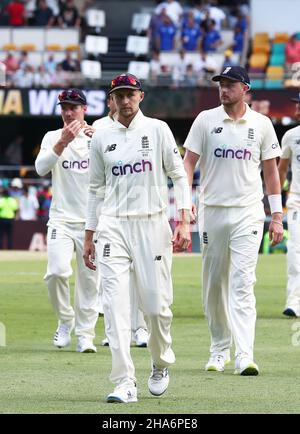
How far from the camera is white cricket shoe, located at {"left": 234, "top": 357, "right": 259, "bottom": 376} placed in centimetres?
1076

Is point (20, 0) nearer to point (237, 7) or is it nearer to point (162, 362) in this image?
point (237, 7)

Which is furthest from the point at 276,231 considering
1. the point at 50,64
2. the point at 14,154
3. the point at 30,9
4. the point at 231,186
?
the point at 30,9

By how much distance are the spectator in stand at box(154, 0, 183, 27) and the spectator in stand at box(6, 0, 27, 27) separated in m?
4.41

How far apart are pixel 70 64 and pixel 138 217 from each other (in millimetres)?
29141

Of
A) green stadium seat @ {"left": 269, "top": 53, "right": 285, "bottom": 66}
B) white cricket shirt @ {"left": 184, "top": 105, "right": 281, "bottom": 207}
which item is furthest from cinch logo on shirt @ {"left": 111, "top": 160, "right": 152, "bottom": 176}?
green stadium seat @ {"left": 269, "top": 53, "right": 285, "bottom": 66}

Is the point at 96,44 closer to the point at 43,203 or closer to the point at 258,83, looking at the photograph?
the point at 258,83

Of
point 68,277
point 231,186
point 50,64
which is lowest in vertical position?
point 68,277

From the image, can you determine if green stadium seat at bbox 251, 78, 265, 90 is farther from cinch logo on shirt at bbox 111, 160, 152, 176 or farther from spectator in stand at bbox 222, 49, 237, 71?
cinch logo on shirt at bbox 111, 160, 152, 176

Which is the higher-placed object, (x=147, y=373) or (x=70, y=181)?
(x=70, y=181)

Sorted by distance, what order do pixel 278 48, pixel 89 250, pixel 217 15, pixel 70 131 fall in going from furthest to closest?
pixel 217 15
pixel 278 48
pixel 70 131
pixel 89 250

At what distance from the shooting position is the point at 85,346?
1282 centimetres

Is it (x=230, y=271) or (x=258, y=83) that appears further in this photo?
(x=258, y=83)

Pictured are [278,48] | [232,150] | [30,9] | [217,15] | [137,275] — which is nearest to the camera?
[137,275]

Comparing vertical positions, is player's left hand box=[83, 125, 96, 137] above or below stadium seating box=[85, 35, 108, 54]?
below
